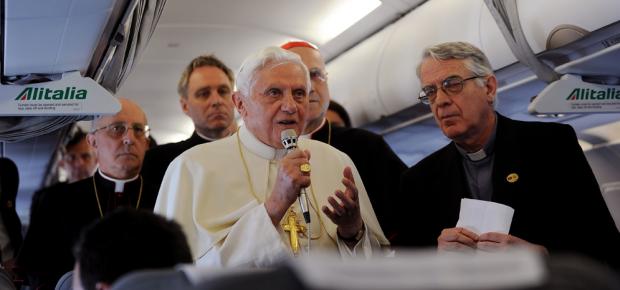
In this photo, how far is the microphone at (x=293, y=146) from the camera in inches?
141

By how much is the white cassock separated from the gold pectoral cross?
3 cm

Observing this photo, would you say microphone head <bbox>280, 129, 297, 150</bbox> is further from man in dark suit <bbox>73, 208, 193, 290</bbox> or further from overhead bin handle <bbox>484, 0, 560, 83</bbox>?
overhead bin handle <bbox>484, 0, 560, 83</bbox>

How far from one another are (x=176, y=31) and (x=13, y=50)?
4.22m

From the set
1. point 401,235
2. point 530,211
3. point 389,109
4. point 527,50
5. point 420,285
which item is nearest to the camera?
point 420,285

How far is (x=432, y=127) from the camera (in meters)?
8.18

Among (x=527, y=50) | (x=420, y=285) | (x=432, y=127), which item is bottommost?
(x=432, y=127)

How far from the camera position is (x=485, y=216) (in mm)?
3494

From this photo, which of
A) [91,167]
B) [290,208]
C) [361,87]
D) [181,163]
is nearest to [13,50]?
[181,163]

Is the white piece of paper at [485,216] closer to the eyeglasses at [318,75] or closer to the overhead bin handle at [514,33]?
the eyeglasses at [318,75]

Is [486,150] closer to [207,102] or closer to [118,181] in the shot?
[207,102]

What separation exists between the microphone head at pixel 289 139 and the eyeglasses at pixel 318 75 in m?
1.56

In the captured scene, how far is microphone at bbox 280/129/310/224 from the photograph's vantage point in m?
3.57

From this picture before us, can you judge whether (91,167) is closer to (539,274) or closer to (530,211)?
(530,211)

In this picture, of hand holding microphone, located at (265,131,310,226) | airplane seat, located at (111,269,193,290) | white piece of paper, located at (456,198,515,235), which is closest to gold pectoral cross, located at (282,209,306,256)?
hand holding microphone, located at (265,131,310,226)
